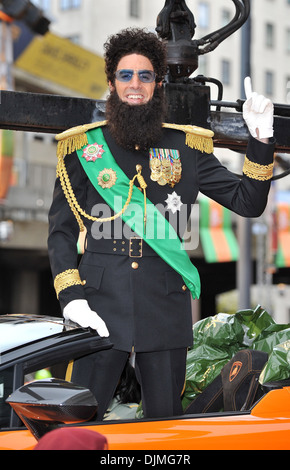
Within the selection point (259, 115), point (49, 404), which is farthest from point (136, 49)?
point (49, 404)

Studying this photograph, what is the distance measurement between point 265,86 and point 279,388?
47.2 metres

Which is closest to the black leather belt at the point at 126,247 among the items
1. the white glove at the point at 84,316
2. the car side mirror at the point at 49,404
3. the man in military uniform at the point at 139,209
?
the man in military uniform at the point at 139,209

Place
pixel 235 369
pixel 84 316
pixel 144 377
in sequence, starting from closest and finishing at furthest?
pixel 84 316 < pixel 144 377 < pixel 235 369

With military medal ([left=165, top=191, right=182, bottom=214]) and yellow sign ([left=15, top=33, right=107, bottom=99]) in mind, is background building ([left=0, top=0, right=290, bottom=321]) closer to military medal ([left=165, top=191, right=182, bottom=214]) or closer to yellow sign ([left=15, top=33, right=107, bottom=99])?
yellow sign ([left=15, top=33, right=107, bottom=99])

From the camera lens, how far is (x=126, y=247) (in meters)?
2.76

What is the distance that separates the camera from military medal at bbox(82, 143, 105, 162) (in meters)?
2.82

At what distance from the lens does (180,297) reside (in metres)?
2.79

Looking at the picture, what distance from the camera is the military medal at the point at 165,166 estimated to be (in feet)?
9.23

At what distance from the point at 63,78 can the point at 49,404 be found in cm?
2721

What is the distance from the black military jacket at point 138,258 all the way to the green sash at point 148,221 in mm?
32

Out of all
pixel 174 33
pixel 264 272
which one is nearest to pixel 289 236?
pixel 264 272

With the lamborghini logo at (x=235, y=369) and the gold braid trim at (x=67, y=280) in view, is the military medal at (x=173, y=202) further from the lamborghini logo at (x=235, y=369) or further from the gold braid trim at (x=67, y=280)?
the lamborghini logo at (x=235, y=369)

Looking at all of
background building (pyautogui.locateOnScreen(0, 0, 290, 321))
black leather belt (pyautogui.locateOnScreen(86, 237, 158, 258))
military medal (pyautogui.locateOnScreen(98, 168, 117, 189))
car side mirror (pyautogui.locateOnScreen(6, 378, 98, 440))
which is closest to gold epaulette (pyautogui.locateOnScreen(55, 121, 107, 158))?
military medal (pyautogui.locateOnScreen(98, 168, 117, 189))

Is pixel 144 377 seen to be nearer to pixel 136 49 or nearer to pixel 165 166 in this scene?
pixel 165 166
